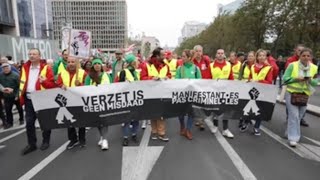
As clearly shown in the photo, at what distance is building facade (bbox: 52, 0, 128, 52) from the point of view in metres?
77.9

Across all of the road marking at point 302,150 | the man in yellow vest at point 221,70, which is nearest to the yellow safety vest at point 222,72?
the man in yellow vest at point 221,70

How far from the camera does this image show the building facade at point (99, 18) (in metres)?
77.9

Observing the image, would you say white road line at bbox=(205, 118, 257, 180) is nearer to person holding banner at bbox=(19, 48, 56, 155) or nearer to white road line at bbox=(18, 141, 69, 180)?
white road line at bbox=(18, 141, 69, 180)

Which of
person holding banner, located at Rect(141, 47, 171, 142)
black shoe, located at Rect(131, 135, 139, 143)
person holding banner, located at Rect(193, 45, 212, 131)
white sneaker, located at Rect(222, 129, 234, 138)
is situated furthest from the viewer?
person holding banner, located at Rect(193, 45, 212, 131)

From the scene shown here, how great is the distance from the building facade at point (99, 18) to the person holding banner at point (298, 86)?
229 ft

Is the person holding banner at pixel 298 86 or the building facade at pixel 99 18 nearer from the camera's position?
the person holding banner at pixel 298 86

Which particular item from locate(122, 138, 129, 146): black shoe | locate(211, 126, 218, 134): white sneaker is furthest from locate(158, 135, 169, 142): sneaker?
locate(211, 126, 218, 134): white sneaker

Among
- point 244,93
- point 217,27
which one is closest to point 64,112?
point 244,93

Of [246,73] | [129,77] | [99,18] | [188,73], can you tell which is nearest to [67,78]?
[129,77]

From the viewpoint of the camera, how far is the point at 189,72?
25.1ft

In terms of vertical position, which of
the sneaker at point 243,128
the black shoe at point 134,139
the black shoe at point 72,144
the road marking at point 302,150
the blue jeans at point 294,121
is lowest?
the black shoe at point 72,144

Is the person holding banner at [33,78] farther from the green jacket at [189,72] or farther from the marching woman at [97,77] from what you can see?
the green jacket at [189,72]

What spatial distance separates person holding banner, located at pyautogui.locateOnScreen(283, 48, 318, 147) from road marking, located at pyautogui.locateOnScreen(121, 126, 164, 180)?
262cm

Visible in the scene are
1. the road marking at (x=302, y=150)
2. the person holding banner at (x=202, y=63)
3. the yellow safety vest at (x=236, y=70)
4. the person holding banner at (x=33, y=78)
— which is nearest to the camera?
the road marking at (x=302, y=150)
